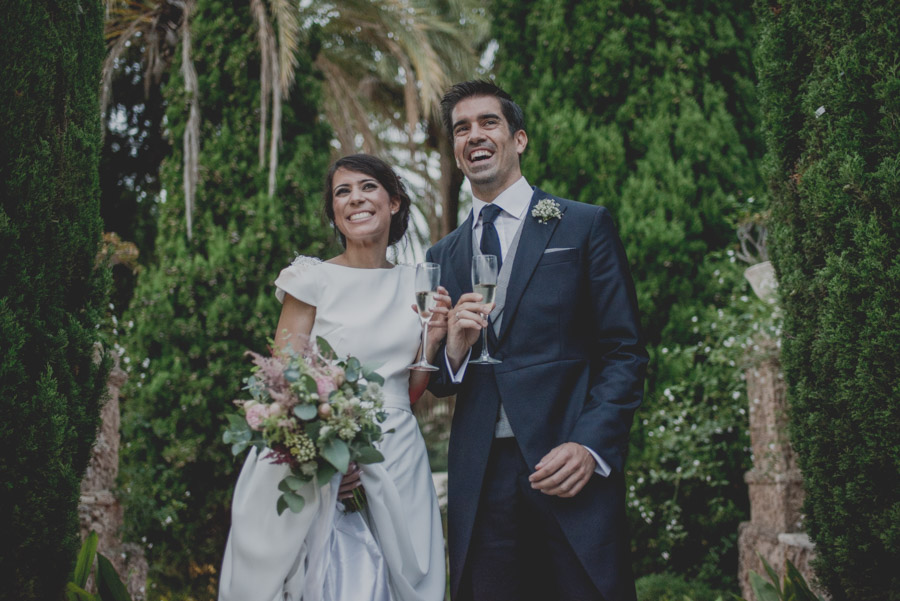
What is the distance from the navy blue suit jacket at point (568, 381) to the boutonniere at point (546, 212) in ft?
0.08

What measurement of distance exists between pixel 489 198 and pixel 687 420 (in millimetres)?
3049

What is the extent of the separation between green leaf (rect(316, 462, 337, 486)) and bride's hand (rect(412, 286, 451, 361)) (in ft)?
1.87

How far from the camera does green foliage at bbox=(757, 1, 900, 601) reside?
2.55 m

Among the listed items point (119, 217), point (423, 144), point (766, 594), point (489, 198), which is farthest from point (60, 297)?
point (423, 144)

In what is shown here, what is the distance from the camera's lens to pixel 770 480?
14.5 ft

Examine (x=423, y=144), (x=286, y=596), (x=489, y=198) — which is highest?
(x=423, y=144)

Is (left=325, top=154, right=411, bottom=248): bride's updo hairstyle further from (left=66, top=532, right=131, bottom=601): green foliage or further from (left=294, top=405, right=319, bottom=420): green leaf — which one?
(left=66, top=532, right=131, bottom=601): green foliage

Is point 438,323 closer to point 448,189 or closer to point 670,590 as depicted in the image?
point 670,590

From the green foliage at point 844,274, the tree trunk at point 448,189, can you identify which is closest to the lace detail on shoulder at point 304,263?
Result: the green foliage at point 844,274

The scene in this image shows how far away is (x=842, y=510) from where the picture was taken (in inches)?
108

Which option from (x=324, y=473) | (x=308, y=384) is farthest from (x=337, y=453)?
(x=308, y=384)

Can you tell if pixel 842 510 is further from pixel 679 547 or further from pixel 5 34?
pixel 5 34

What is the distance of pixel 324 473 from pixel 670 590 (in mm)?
3331

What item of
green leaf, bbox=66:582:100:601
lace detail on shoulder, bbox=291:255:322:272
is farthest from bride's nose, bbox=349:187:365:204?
green leaf, bbox=66:582:100:601
